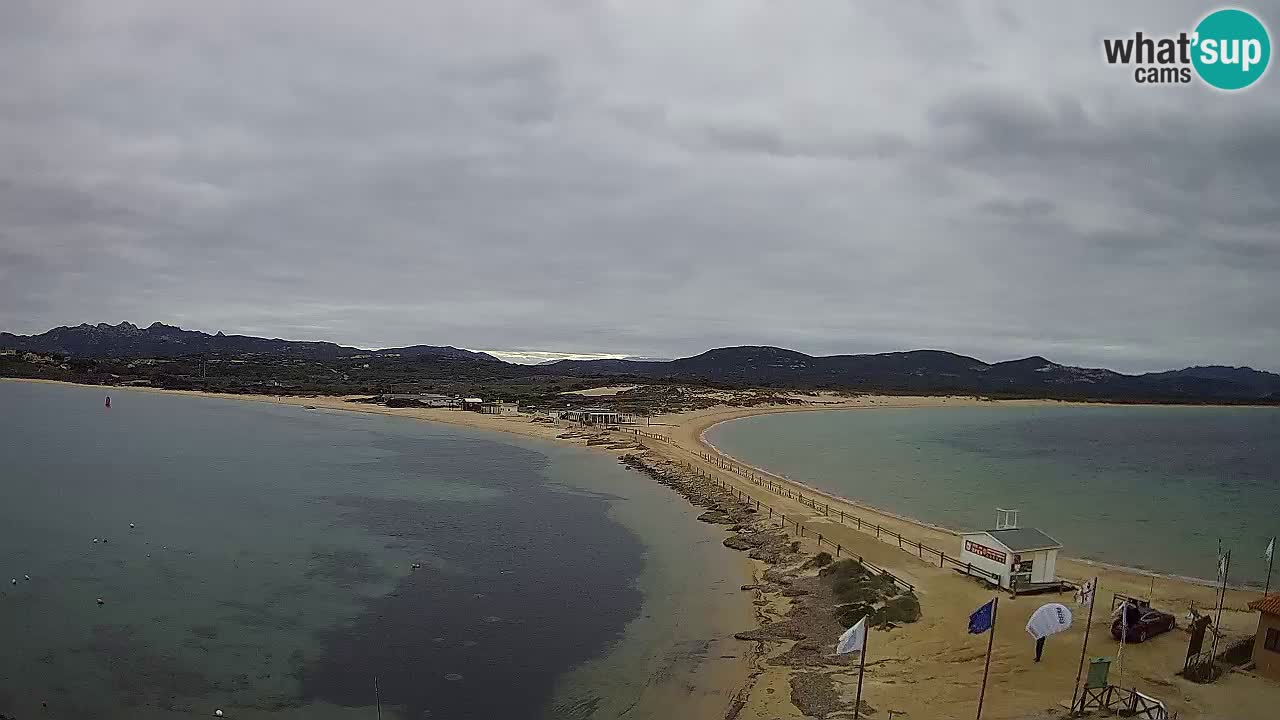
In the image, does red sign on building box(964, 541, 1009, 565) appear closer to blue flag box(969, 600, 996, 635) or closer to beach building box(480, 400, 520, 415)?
blue flag box(969, 600, 996, 635)

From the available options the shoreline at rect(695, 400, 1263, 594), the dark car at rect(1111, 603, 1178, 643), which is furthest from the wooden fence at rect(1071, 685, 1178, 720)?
the shoreline at rect(695, 400, 1263, 594)

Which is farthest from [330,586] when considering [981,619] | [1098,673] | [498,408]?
[498,408]

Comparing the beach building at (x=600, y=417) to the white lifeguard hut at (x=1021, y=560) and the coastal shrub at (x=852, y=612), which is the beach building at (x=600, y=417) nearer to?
the white lifeguard hut at (x=1021, y=560)


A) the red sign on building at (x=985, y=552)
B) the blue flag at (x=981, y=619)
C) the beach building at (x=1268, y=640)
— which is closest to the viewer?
the blue flag at (x=981, y=619)

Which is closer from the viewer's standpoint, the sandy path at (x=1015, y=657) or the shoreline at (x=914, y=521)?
the sandy path at (x=1015, y=657)

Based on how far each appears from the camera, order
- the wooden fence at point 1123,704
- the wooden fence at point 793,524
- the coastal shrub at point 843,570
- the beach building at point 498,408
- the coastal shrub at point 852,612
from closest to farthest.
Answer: the wooden fence at point 1123,704, the coastal shrub at point 852,612, the coastal shrub at point 843,570, the wooden fence at point 793,524, the beach building at point 498,408

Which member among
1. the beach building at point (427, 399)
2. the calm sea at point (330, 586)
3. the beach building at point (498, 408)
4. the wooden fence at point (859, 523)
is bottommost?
the calm sea at point (330, 586)

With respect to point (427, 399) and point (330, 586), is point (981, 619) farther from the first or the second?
point (427, 399)

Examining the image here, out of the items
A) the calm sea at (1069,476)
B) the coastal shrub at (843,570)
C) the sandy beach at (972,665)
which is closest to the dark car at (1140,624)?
the sandy beach at (972,665)
